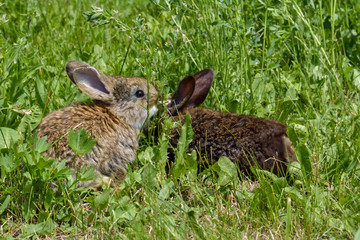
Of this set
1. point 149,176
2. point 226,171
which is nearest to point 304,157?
point 226,171

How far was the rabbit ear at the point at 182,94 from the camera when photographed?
4836mm

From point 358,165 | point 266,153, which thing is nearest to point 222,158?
point 266,153

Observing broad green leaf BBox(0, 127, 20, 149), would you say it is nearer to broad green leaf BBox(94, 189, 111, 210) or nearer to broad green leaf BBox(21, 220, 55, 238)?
broad green leaf BBox(21, 220, 55, 238)

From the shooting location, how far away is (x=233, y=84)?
17.2 feet

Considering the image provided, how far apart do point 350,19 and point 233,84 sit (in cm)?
183

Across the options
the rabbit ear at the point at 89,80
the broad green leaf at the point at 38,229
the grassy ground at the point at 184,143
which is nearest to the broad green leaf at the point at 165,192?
the grassy ground at the point at 184,143

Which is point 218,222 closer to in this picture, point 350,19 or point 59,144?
point 59,144

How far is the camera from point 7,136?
409 cm

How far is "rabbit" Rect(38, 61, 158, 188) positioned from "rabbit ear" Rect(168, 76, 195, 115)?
0.17 meters

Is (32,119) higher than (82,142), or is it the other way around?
(82,142)

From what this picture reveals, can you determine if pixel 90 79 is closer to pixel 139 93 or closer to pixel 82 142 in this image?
pixel 139 93

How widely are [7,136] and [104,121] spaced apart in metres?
0.81

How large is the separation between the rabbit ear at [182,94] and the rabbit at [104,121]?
170mm

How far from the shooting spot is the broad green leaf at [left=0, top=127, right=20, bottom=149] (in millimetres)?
4008
